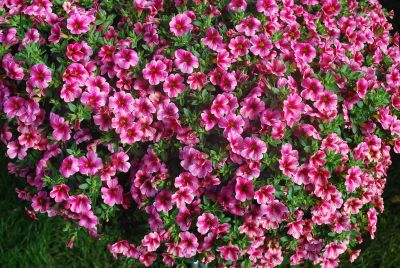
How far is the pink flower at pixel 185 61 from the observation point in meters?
2.38

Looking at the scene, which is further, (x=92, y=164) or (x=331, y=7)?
(x=331, y=7)

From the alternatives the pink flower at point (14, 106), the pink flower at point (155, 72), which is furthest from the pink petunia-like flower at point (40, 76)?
the pink flower at point (155, 72)

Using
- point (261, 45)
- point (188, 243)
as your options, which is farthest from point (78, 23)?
point (188, 243)

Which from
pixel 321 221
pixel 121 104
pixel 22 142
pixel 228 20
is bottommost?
pixel 22 142

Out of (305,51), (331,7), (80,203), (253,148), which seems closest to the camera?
(253,148)

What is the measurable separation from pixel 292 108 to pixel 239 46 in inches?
14.4

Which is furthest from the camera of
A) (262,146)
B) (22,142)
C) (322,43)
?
(322,43)

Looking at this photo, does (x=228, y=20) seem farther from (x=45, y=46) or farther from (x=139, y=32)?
(x=45, y=46)

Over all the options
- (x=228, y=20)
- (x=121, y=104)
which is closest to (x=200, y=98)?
(x=121, y=104)

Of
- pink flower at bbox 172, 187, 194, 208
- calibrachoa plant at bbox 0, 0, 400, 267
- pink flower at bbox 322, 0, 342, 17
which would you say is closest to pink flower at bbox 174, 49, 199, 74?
calibrachoa plant at bbox 0, 0, 400, 267

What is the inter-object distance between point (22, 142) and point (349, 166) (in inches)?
56.4

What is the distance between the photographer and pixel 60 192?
95.6 inches

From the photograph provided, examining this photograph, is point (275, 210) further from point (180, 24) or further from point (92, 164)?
point (180, 24)

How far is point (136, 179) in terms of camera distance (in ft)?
7.92
